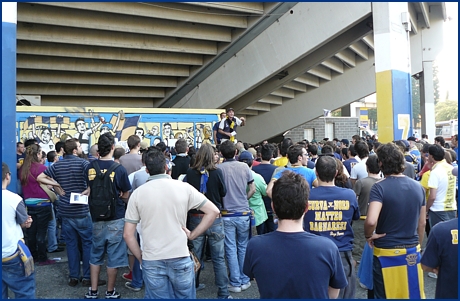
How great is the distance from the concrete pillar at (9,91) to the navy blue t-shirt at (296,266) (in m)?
5.96

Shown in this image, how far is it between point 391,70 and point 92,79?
11625 mm

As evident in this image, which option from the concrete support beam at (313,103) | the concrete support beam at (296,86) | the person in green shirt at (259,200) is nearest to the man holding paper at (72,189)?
the person in green shirt at (259,200)

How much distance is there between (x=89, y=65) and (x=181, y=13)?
433 cm

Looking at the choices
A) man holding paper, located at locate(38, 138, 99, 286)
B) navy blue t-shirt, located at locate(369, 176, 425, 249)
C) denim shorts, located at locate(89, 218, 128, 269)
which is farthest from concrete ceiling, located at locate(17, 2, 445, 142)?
navy blue t-shirt, located at locate(369, 176, 425, 249)

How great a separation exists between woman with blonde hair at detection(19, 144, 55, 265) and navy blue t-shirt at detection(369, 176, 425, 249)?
17.6 feet

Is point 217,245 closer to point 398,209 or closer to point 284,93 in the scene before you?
point 398,209

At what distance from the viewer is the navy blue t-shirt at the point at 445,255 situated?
2.63m

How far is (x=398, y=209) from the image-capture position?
3.65 meters

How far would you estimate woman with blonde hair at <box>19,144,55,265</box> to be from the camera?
6434 millimetres

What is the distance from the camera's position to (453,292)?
8.81 ft

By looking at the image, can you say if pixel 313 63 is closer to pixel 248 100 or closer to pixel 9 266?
pixel 248 100

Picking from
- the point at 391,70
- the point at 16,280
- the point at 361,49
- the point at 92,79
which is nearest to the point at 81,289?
the point at 16,280

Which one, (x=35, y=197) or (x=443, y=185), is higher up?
(x=443, y=185)

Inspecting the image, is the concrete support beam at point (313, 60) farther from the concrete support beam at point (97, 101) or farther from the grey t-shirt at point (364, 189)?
the grey t-shirt at point (364, 189)
